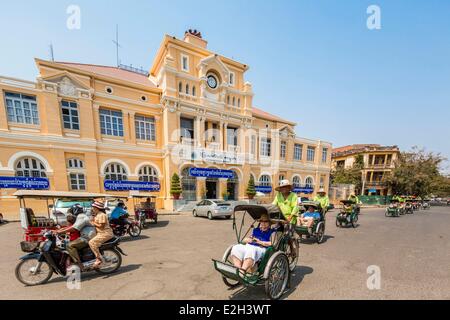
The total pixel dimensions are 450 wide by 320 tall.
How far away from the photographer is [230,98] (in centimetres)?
1950

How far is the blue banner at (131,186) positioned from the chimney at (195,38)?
14.6m

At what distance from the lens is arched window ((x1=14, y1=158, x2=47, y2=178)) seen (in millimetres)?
11897

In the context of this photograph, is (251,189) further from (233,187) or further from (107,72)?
(107,72)

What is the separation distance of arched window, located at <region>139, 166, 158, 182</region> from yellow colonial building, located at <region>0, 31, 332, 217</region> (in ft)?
0.28

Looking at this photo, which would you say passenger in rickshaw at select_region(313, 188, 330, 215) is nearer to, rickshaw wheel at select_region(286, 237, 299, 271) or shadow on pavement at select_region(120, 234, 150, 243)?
rickshaw wheel at select_region(286, 237, 299, 271)

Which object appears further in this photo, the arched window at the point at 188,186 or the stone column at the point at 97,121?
the arched window at the point at 188,186

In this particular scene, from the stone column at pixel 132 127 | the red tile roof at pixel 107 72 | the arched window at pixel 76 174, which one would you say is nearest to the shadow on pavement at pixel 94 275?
the arched window at pixel 76 174

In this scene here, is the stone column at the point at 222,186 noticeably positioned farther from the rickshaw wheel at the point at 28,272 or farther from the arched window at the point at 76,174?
the rickshaw wheel at the point at 28,272

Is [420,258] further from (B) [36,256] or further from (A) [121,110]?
(A) [121,110]

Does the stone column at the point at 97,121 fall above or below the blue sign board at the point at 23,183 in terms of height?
above

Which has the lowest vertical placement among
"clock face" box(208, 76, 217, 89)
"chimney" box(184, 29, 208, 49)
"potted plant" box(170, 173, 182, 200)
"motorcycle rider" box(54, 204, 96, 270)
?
"potted plant" box(170, 173, 182, 200)

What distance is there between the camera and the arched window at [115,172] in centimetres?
1447

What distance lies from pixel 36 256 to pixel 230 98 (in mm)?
18655

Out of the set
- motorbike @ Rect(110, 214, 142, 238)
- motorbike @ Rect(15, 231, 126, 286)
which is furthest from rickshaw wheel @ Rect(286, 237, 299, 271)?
motorbike @ Rect(110, 214, 142, 238)
